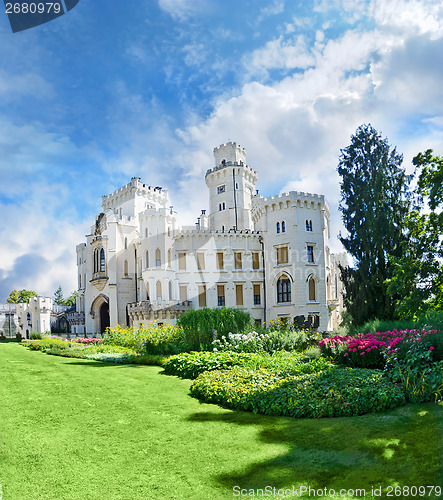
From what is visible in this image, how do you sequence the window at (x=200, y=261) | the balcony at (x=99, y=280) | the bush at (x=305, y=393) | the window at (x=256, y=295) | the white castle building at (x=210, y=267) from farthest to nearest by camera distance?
the balcony at (x=99, y=280), the window at (x=200, y=261), the window at (x=256, y=295), the white castle building at (x=210, y=267), the bush at (x=305, y=393)

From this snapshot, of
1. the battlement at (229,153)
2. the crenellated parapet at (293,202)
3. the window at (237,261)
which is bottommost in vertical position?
the window at (237,261)

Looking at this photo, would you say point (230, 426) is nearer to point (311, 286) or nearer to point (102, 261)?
point (311, 286)

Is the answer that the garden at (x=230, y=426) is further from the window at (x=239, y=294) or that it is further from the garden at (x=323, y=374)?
the window at (x=239, y=294)

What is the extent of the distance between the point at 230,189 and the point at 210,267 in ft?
39.9

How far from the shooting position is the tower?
1874 inches

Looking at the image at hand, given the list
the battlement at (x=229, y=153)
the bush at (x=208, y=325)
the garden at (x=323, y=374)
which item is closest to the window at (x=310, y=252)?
the battlement at (x=229, y=153)

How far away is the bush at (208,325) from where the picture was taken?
1966 cm

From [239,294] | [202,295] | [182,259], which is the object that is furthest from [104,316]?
[239,294]

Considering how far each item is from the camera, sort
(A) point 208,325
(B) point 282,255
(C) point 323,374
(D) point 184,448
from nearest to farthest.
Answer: (D) point 184,448
(C) point 323,374
(A) point 208,325
(B) point 282,255

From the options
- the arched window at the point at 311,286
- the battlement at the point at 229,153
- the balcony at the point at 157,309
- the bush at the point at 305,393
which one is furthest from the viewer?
the battlement at the point at 229,153

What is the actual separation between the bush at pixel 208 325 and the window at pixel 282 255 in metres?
17.4

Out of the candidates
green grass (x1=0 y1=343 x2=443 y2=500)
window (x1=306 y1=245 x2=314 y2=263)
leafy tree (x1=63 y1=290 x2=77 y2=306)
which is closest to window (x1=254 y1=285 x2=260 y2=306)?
window (x1=306 y1=245 x2=314 y2=263)

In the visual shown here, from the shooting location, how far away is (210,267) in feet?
131

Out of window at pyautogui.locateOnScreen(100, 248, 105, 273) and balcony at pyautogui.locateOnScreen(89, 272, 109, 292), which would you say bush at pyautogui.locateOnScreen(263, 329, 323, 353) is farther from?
window at pyautogui.locateOnScreen(100, 248, 105, 273)
